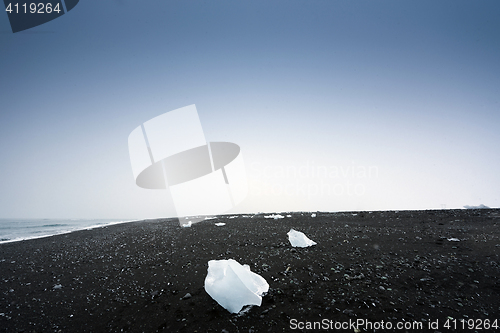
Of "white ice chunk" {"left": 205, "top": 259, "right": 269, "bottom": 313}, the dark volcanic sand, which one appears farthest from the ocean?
"white ice chunk" {"left": 205, "top": 259, "right": 269, "bottom": 313}

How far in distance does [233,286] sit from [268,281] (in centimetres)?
115

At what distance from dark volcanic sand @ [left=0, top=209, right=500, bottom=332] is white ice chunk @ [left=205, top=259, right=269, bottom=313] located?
0.49ft

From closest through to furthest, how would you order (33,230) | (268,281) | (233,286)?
1. (233,286)
2. (268,281)
3. (33,230)

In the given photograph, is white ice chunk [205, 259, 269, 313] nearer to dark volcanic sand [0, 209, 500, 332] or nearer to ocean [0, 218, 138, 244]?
dark volcanic sand [0, 209, 500, 332]

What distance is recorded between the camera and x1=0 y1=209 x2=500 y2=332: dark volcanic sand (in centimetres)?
329


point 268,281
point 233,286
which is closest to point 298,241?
point 268,281

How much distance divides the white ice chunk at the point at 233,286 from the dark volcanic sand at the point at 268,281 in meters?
0.15

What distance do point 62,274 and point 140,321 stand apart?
12.6 ft

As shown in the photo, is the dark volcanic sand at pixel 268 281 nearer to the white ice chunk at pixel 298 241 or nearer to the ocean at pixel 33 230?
the white ice chunk at pixel 298 241

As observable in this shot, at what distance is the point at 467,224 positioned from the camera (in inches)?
355

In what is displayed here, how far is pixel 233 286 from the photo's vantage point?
3.48 m

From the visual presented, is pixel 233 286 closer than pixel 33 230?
Yes

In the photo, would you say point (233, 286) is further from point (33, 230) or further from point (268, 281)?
point (33, 230)

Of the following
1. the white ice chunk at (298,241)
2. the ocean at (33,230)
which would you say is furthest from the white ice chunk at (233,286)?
the ocean at (33,230)
